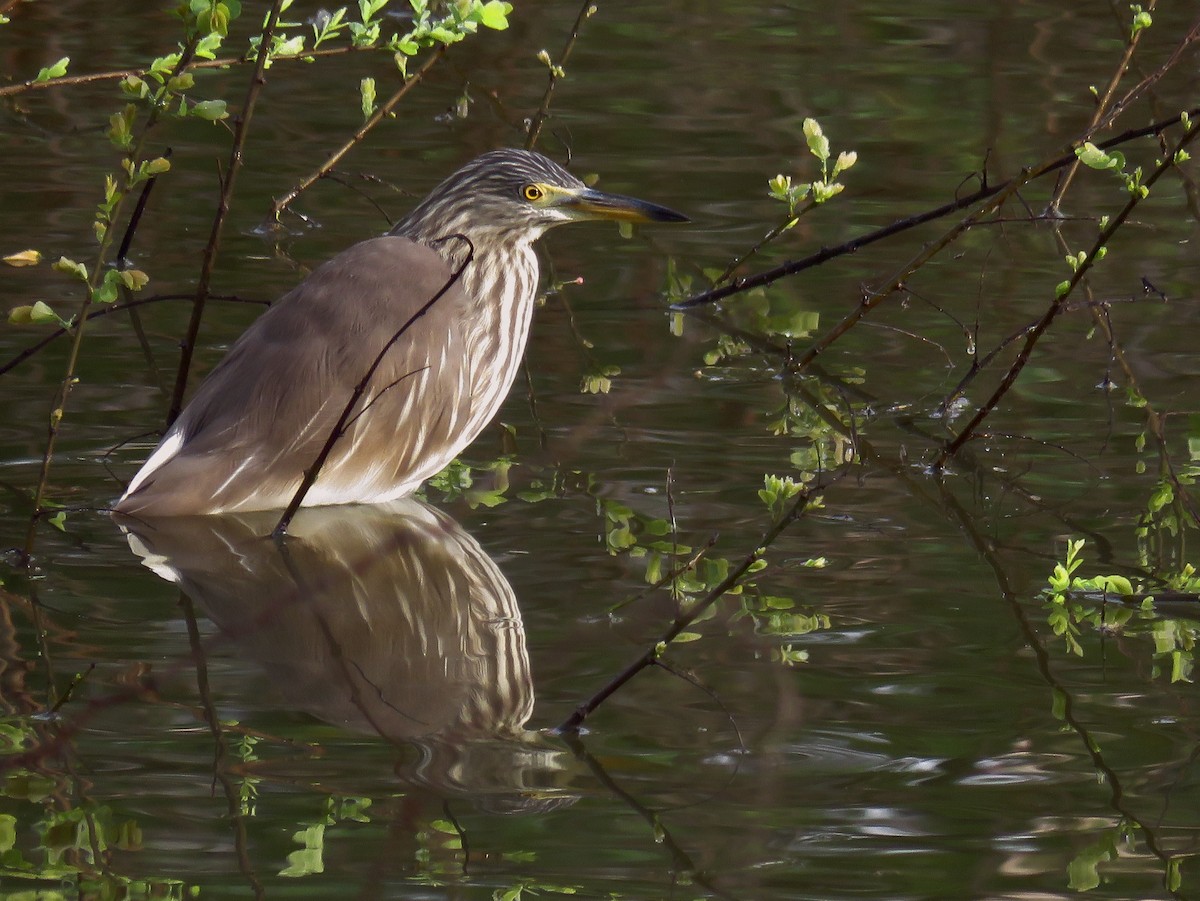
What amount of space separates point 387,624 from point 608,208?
1.98m

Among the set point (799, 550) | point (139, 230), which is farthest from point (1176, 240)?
point (139, 230)

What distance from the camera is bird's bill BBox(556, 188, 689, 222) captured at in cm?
612

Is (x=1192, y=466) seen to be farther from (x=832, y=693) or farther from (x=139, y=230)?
(x=139, y=230)

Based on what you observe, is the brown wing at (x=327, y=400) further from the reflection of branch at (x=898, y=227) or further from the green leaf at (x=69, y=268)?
the reflection of branch at (x=898, y=227)

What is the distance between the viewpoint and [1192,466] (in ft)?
19.1

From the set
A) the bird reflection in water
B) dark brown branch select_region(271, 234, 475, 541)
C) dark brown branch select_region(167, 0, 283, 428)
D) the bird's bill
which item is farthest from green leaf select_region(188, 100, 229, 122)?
the bird's bill

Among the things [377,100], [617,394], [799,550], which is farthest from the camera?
[377,100]

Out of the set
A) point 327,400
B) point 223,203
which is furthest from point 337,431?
point 223,203

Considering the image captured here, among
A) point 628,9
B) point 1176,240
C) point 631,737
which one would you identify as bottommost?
point 631,737

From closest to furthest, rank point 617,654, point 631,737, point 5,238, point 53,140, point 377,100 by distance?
point 631,737 → point 617,654 → point 5,238 → point 53,140 → point 377,100

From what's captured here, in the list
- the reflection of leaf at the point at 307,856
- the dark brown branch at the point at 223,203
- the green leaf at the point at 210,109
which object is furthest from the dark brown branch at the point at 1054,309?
the reflection of leaf at the point at 307,856

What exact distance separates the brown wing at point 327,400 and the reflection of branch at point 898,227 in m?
1.72

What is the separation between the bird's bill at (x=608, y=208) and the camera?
6.12 metres

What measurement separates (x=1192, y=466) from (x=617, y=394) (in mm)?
1864
